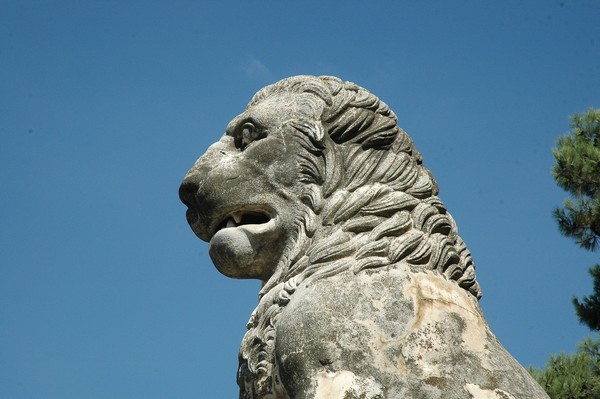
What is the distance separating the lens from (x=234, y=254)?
19.8 ft

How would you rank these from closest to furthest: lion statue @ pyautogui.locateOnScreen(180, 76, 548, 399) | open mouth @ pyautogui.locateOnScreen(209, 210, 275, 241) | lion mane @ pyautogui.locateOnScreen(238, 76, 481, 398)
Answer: lion statue @ pyautogui.locateOnScreen(180, 76, 548, 399), lion mane @ pyautogui.locateOnScreen(238, 76, 481, 398), open mouth @ pyautogui.locateOnScreen(209, 210, 275, 241)

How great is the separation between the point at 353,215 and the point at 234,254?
30.6 inches

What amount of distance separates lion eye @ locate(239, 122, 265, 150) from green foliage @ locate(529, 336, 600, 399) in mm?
8326

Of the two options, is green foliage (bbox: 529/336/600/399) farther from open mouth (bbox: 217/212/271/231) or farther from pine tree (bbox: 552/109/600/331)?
open mouth (bbox: 217/212/271/231)

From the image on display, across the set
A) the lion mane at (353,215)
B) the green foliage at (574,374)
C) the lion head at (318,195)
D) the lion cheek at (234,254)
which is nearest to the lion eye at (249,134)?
the lion head at (318,195)

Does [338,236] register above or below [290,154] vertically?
below

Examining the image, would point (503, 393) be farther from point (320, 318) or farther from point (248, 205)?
point (248, 205)

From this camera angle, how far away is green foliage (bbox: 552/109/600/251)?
46.3 ft

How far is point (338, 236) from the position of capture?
5.65 meters

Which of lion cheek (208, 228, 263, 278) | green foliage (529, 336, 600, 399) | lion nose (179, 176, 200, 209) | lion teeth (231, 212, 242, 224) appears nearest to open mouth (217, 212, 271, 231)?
lion teeth (231, 212, 242, 224)

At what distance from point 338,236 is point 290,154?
654 mm

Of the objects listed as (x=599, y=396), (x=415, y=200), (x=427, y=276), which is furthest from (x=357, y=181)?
(x=599, y=396)

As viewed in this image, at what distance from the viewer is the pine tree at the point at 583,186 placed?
554 inches

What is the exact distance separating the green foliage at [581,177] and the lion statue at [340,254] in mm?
8487
